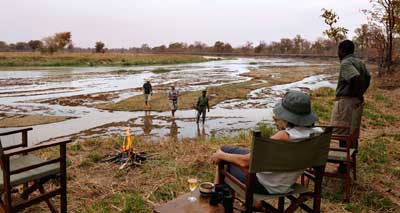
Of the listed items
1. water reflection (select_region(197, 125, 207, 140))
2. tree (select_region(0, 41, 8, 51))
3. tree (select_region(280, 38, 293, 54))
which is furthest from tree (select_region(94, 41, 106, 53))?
water reflection (select_region(197, 125, 207, 140))

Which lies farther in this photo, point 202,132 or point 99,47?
point 99,47

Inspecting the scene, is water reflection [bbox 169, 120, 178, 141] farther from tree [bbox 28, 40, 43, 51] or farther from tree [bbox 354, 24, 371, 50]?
tree [bbox 28, 40, 43, 51]

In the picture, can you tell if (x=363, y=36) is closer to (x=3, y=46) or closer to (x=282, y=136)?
(x=282, y=136)

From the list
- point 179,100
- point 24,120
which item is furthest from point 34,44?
point 24,120

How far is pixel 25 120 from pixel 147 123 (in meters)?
5.12

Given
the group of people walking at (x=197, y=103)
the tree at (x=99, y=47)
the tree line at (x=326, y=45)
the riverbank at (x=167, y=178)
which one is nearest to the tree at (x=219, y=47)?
the tree line at (x=326, y=45)

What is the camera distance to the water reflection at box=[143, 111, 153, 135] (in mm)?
12462

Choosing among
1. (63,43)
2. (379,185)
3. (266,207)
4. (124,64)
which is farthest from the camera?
(63,43)

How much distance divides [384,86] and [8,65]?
4939 cm

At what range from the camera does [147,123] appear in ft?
44.8

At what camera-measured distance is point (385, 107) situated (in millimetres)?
11312

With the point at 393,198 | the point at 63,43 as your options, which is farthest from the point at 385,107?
the point at 63,43

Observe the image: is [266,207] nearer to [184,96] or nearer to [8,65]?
[184,96]

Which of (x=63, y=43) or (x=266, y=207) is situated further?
(x=63, y=43)
